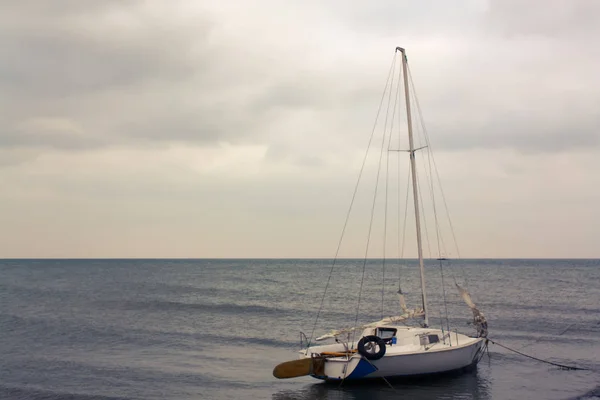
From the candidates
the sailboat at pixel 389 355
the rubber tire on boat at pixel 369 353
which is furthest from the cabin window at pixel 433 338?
the rubber tire on boat at pixel 369 353

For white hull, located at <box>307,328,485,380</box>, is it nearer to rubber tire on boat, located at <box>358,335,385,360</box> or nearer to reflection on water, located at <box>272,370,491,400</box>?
rubber tire on boat, located at <box>358,335,385,360</box>

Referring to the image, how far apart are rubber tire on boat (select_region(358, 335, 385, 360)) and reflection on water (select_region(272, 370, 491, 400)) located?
1.60 metres

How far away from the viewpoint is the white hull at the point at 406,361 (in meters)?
24.3

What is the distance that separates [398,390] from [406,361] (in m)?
1.37

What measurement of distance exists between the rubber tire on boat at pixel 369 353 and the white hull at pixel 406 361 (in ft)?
0.71

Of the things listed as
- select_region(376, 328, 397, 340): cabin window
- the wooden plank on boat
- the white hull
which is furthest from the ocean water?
select_region(376, 328, 397, 340): cabin window

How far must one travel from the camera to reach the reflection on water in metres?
23.5

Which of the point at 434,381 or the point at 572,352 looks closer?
the point at 434,381

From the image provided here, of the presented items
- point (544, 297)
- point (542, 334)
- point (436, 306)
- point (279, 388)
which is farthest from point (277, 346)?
point (544, 297)

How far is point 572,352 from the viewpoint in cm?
3341

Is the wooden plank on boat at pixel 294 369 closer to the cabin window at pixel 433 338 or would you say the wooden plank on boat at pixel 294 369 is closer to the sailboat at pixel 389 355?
the sailboat at pixel 389 355

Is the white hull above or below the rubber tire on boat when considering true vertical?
below

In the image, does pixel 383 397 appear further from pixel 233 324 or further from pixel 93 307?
pixel 93 307

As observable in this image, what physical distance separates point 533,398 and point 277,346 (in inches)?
662
